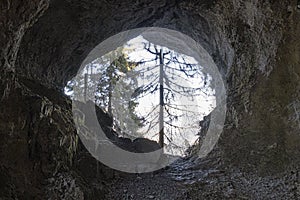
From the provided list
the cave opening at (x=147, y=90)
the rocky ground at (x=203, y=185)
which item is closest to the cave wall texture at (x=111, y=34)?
the rocky ground at (x=203, y=185)

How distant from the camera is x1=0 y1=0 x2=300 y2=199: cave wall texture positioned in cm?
443

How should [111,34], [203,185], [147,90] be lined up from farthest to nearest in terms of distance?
[147,90] → [111,34] → [203,185]

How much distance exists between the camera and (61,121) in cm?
543

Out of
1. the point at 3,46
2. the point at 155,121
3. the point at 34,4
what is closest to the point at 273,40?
the point at 34,4

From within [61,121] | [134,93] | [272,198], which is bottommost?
[272,198]

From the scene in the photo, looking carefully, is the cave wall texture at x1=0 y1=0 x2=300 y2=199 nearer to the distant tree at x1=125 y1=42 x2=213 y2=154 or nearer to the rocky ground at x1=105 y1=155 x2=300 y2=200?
the rocky ground at x1=105 y1=155 x2=300 y2=200

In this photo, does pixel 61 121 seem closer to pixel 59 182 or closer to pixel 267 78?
pixel 59 182

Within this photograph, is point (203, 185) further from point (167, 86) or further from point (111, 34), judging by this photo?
point (167, 86)

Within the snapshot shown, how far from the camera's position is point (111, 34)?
28.1 feet

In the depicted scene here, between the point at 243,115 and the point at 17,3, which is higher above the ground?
the point at 17,3

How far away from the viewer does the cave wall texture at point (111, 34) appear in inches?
175

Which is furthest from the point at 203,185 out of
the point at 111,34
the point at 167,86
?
the point at 167,86

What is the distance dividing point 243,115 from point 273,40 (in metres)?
1.47

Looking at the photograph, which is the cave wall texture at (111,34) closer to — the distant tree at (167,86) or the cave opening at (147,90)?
the cave opening at (147,90)
